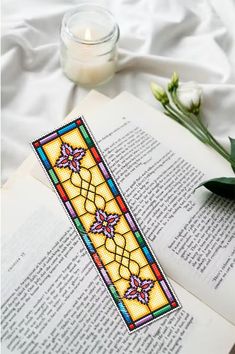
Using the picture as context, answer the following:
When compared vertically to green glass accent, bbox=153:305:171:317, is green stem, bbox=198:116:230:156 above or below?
above

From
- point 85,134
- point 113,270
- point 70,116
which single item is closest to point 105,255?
point 113,270

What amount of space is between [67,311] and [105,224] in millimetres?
106

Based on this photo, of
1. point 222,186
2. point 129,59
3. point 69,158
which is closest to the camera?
point 69,158

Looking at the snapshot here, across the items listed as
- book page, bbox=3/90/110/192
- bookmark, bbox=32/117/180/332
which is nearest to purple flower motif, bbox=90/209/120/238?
bookmark, bbox=32/117/180/332

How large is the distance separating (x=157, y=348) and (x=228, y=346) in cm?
7

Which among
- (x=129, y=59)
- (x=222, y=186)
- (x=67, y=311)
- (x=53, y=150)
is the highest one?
(x=129, y=59)

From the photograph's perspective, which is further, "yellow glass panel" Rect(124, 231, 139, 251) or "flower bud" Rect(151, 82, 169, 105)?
"flower bud" Rect(151, 82, 169, 105)

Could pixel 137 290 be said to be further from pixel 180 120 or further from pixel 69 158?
pixel 180 120

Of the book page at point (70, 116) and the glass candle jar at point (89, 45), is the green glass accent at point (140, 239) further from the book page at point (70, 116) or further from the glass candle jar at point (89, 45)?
the glass candle jar at point (89, 45)

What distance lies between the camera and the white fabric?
698 millimetres

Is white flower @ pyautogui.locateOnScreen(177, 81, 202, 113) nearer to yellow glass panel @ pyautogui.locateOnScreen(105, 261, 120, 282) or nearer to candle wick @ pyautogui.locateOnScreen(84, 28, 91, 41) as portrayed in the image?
candle wick @ pyautogui.locateOnScreen(84, 28, 91, 41)


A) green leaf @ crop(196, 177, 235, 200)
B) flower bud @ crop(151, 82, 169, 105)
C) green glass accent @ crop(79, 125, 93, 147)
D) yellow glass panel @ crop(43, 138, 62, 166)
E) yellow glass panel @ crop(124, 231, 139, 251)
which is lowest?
yellow glass panel @ crop(124, 231, 139, 251)

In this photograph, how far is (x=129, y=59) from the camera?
2.39 ft

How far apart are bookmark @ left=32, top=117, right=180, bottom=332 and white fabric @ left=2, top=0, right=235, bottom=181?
0.17 meters
